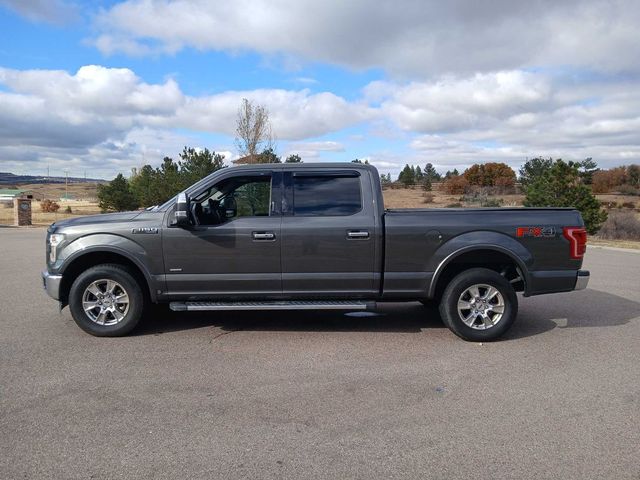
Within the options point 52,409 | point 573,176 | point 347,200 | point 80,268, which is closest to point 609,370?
point 347,200

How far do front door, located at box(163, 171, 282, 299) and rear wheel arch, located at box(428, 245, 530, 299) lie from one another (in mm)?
1915

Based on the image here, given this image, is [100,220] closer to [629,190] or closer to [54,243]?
[54,243]

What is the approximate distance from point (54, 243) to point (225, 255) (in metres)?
2.02

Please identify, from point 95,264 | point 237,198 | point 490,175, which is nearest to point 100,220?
point 95,264

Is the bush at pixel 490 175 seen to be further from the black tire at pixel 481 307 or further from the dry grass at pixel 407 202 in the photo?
the black tire at pixel 481 307

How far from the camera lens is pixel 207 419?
13.2ft

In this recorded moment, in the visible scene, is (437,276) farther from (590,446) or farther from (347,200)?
(590,446)

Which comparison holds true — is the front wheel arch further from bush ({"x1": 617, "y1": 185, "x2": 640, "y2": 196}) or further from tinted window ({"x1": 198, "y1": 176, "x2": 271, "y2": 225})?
bush ({"x1": 617, "y1": 185, "x2": 640, "y2": 196})

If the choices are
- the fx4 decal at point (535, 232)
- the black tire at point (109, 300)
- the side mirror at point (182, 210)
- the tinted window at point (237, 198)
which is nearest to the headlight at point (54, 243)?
the black tire at point (109, 300)

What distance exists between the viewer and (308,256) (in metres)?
6.04

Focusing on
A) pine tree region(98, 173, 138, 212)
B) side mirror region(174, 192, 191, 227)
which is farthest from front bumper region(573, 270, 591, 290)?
pine tree region(98, 173, 138, 212)

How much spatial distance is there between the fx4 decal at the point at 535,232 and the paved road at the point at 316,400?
1263 mm

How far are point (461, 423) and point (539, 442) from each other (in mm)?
557

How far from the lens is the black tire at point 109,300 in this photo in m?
6.04
